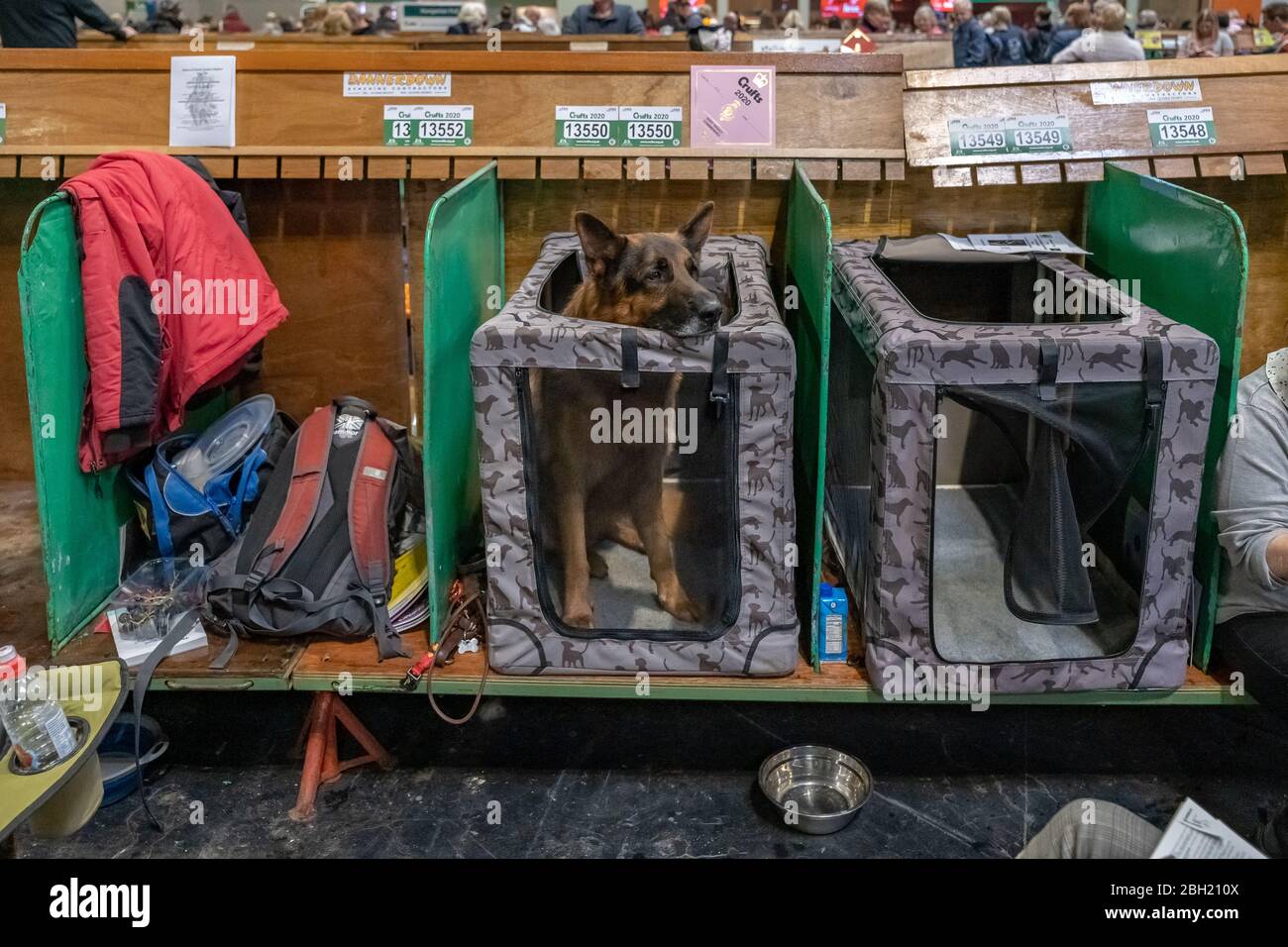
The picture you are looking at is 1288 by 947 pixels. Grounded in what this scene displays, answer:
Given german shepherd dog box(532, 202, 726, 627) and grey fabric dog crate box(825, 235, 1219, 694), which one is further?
german shepherd dog box(532, 202, 726, 627)

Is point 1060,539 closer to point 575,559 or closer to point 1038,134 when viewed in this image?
point 575,559

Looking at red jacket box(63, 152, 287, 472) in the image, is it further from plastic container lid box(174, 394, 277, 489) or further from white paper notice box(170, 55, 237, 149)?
white paper notice box(170, 55, 237, 149)

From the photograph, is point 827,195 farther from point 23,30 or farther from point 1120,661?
point 23,30

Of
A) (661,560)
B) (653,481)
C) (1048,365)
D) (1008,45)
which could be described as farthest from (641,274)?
(1008,45)

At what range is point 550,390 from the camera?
241cm

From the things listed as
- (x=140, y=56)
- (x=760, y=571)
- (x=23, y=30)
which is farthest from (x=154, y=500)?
(x=23, y=30)

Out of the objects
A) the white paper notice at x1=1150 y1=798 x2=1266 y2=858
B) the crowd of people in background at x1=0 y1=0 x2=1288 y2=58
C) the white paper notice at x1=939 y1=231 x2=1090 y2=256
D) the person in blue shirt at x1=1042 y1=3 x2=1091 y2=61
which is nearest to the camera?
the white paper notice at x1=1150 y1=798 x2=1266 y2=858

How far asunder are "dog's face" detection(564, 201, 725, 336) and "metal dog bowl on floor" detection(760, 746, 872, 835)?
1108mm

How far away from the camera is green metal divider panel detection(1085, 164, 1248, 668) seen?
2.34 m

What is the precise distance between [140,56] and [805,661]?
8.74 ft

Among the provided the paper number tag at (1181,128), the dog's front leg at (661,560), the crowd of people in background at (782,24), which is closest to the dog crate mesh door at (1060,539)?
the dog's front leg at (661,560)

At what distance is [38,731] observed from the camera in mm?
2072

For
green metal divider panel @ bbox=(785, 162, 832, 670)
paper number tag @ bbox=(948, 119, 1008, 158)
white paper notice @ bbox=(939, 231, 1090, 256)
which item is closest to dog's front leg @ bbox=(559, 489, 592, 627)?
green metal divider panel @ bbox=(785, 162, 832, 670)

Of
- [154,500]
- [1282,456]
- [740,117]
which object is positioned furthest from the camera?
[740,117]
